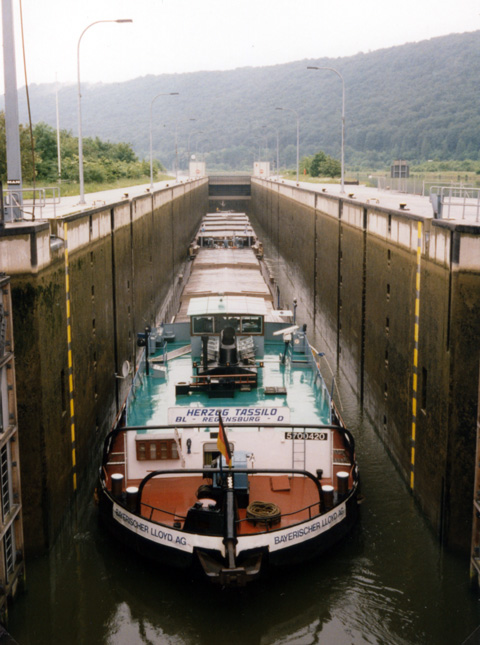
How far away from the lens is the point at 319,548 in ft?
42.1

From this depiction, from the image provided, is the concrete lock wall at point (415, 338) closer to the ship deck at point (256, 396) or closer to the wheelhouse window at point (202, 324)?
the ship deck at point (256, 396)

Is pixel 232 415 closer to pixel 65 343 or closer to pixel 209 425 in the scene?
pixel 209 425

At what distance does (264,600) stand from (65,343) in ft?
19.8

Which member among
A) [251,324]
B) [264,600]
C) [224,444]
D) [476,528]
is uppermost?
[251,324]

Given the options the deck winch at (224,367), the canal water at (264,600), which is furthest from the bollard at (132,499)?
the deck winch at (224,367)

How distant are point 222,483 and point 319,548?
1993 mm

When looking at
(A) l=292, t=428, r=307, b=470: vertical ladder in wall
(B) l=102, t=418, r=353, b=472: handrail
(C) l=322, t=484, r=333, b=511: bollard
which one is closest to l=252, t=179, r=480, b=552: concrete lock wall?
(B) l=102, t=418, r=353, b=472: handrail

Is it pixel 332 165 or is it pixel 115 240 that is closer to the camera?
pixel 115 240

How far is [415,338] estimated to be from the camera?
15.5 meters

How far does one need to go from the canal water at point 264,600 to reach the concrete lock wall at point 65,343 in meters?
0.89

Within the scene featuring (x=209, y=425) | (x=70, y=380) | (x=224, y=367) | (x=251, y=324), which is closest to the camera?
(x=209, y=425)

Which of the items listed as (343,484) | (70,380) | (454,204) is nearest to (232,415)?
(343,484)

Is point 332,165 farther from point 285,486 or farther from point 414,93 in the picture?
point 414,93

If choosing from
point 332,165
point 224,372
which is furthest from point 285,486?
point 332,165
